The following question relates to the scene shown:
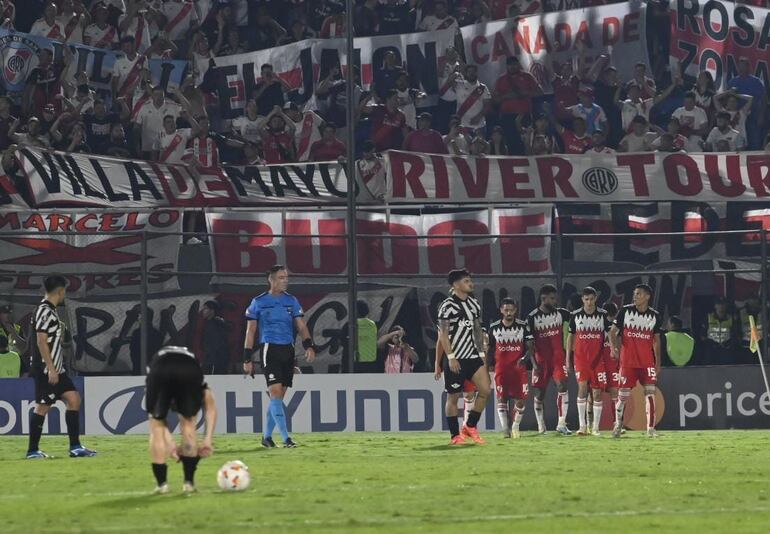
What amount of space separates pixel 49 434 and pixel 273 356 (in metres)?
6.47

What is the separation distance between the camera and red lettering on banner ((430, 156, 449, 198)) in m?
26.7

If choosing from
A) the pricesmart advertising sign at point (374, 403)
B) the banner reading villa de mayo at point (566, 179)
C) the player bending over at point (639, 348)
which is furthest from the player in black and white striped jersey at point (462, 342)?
the banner reading villa de mayo at point (566, 179)

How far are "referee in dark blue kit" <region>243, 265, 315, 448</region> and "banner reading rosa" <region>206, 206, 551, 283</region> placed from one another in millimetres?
5613

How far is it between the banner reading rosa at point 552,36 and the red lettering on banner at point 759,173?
4417 mm

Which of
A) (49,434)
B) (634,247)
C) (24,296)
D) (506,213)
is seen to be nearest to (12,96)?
(24,296)

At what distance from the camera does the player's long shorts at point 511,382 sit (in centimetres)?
2131

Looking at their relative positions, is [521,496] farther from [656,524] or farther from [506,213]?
[506,213]

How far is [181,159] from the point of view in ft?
90.9

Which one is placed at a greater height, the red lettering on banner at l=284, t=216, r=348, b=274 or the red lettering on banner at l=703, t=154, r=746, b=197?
→ the red lettering on banner at l=703, t=154, r=746, b=197

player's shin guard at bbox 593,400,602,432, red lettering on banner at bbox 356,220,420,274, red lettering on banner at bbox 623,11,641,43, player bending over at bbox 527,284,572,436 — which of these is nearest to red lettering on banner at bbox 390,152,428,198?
red lettering on banner at bbox 356,220,420,274

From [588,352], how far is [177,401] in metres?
10.6

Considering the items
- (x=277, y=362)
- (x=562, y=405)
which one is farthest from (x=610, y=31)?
(x=277, y=362)

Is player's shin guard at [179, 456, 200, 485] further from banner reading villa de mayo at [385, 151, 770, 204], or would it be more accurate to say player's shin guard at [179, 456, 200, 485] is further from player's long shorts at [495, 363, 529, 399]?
banner reading villa de mayo at [385, 151, 770, 204]

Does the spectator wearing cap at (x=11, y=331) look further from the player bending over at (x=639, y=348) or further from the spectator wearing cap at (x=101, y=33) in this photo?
the player bending over at (x=639, y=348)
